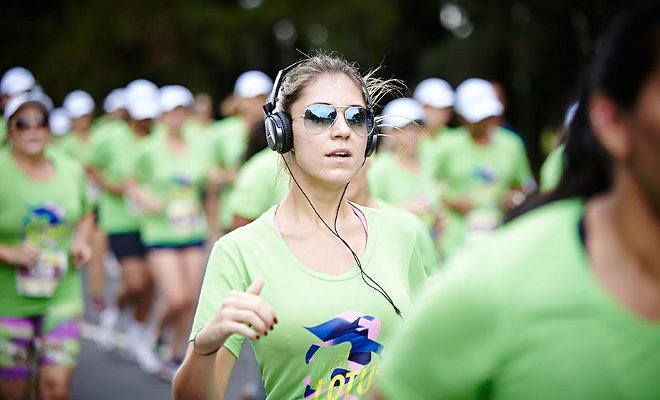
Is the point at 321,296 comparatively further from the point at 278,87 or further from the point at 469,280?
the point at 469,280

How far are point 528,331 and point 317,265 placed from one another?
5.10ft

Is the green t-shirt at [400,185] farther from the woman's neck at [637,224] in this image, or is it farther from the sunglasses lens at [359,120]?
the woman's neck at [637,224]

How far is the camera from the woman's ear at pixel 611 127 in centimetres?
183

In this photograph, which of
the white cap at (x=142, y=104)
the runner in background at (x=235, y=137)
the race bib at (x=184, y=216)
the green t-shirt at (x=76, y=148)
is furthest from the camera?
the green t-shirt at (x=76, y=148)

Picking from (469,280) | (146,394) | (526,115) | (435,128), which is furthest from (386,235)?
(526,115)

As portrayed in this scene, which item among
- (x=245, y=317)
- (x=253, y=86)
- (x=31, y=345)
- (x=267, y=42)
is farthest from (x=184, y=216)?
(x=267, y=42)

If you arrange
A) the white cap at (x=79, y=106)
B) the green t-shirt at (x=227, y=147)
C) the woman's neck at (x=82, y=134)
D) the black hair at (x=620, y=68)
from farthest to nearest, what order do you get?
the white cap at (x=79, y=106)
the woman's neck at (x=82, y=134)
the green t-shirt at (x=227, y=147)
the black hair at (x=620, y=68)

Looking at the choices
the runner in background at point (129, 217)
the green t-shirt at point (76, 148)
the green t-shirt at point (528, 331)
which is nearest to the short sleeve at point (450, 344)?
the green t-shirt at point (528, 331)

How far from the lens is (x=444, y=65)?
2417 centimetres

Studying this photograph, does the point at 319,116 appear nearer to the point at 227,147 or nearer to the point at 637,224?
the point at 637,224

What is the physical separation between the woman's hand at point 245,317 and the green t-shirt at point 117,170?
8044 millimetres

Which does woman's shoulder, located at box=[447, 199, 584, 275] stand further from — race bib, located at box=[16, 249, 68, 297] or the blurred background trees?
the blurred background trees

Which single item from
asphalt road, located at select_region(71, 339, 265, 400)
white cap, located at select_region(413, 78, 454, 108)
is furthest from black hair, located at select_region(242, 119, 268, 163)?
white cap, located at select_region(413, 78, 454, 108)

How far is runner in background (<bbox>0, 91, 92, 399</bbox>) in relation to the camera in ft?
20.2
